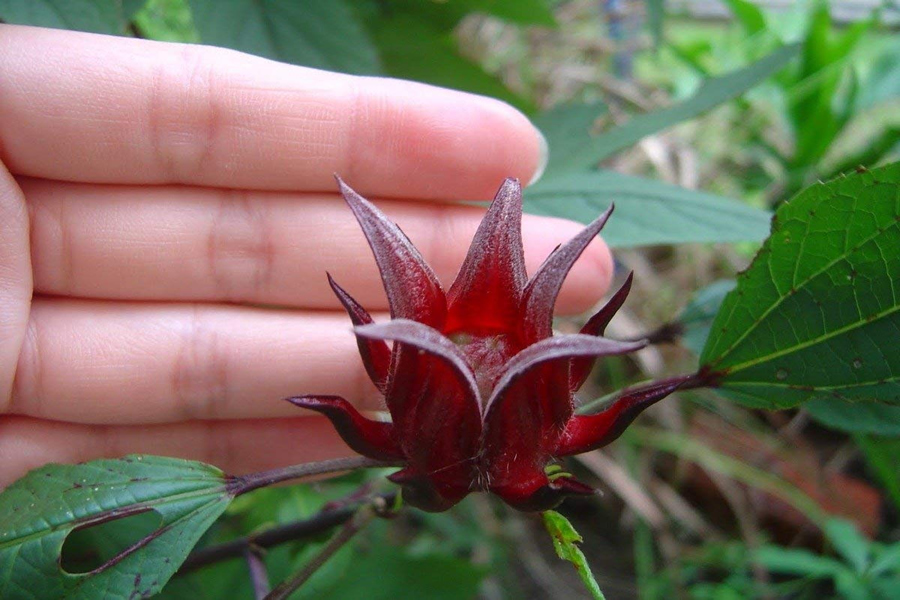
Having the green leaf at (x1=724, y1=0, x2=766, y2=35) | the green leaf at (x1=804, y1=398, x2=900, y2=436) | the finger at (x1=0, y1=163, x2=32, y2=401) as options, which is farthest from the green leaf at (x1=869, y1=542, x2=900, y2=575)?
the green leaf at (x1=724, y1=0, x2=766, y2=35)

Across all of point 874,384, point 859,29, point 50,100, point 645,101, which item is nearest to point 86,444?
point 50,100

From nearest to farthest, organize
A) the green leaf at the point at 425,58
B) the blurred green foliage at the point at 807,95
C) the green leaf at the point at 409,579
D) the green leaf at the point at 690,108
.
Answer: the green leaf at the point at 690,108 < the green leaf at the point at 409,579 < the green leaf at the point at 425,58 < the blurred green foliage at the point at 807,95

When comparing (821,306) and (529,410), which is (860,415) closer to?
(821,306)

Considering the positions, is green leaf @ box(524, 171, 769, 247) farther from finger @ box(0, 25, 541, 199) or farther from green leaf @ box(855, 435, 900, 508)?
green leaf @ box(855, 435, 900, 508)

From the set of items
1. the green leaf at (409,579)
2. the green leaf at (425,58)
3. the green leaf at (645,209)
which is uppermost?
the green leaf at (425,58)

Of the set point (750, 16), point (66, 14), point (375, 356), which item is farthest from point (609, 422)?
point (750, 16)

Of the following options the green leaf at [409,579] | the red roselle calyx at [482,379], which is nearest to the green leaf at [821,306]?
the red roselle calyx at [482,379]

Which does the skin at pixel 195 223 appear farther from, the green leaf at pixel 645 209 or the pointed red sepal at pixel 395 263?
the pointed red sepal at pixel 395 263

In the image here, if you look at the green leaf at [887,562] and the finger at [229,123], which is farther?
the green leaf at [887,562]

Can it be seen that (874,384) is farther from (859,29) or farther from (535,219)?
(859,29)
